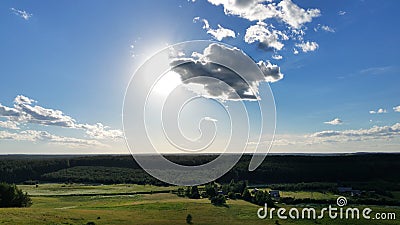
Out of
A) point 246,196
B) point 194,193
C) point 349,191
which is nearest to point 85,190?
point 194,193

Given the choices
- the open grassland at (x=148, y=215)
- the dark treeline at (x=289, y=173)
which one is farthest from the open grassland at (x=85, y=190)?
the open grassland at (x=148, y=215)

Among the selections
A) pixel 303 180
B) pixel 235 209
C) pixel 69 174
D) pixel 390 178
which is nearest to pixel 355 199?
pixel 235 209

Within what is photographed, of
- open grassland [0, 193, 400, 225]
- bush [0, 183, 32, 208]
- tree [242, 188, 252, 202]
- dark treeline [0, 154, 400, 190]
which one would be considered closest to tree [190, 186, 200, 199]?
tree [242, 188, 252, 202]

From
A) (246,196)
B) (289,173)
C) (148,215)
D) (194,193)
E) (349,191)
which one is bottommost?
(148,215)

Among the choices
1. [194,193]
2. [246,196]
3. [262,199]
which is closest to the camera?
[262,199]

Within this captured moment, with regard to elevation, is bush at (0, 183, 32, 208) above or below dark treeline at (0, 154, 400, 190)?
below

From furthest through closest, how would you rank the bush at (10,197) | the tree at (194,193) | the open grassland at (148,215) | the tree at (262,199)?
the tree at (194,193), the tree at (262,199), the bush at (10,197), the open grassland at (148,215)

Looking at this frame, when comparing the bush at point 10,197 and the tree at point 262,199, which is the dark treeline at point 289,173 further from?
the bush at point 10,197

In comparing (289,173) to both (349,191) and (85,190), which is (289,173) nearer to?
(349,191)

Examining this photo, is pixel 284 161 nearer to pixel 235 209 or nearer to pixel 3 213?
pixel 235 209

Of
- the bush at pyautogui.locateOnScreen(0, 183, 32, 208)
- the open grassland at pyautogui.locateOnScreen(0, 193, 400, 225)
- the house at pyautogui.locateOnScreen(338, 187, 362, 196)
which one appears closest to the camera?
the open grassland at pyautogui.locateOnScreen(0, 193, 400, 225)

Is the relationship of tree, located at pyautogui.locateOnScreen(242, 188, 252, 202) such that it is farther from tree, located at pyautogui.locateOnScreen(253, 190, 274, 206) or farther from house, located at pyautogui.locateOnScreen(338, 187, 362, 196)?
house, located at pyautogui.locateOnScreen(338, 187, 362, 196)

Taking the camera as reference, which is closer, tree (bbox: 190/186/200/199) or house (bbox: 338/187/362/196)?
tree (bbox: 190/186/200/199)

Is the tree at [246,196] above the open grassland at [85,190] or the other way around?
above
